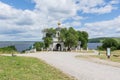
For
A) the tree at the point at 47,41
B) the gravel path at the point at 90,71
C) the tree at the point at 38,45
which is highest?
the tree at the point at 47,41

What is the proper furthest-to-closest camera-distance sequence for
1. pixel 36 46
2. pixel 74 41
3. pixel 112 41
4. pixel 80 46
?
pixel 112 41, pixel 80 46, pixel 36 46, pixel 74 41

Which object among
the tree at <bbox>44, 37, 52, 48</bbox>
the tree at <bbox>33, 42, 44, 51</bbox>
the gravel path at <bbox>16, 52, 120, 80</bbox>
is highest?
the tree at <bbox>44, 37, 52, 48</bbox>

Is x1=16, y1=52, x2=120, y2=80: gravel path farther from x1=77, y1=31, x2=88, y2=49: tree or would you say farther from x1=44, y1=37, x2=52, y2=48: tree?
x1=77, y1=31, x2=88, y2=49: tree

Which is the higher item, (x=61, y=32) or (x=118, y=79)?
(x=61, y=32)

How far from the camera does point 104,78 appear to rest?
14734 mm

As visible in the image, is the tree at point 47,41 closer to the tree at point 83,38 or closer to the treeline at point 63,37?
the treeline at point 63,37

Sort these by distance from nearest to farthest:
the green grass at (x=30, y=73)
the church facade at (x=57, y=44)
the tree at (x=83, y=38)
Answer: the green grass at (x=30, y=73) < the church facade at (x=57, y=44) < the tree at (x=83, y=38)

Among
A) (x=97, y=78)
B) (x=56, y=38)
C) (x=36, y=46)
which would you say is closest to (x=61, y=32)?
(x=56, y=38)

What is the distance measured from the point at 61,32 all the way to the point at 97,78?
62.2 meters

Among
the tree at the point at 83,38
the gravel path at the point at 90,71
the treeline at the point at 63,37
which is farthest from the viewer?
the tree at the point at 83,38

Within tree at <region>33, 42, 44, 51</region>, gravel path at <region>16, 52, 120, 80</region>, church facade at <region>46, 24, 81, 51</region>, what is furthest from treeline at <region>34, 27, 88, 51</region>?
gravel path at <region>16, 52, 120, 80</region>

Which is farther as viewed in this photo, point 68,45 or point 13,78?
point 68,45

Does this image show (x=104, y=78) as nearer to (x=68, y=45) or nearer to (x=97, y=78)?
(x=97, y=78)

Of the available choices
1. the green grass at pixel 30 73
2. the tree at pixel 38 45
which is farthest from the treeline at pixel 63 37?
the green grass at pixel 30 73
